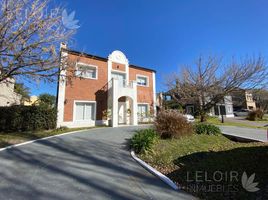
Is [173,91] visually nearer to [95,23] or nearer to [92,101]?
[92,101]

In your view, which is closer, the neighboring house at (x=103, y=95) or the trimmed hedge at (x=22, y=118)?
the trimmed hedge at (x=22, y=118)

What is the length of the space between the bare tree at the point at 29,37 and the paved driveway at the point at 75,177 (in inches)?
170

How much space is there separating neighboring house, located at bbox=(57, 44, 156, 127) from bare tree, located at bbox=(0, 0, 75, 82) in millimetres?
5250

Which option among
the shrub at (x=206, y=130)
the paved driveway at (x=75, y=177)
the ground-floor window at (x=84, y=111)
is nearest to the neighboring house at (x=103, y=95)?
the ground-floor window at (x=84, y=111)

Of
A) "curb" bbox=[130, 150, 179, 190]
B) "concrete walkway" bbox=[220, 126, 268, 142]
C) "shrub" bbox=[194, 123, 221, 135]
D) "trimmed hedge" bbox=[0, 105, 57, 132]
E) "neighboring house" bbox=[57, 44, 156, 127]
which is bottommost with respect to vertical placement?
"curb" bbox=[130, 150, 179, 190]

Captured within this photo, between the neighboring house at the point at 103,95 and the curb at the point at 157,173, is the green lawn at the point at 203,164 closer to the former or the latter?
the curb at the point at 157,173

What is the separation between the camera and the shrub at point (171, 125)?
8.92 metres

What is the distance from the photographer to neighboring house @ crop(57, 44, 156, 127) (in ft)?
52.0

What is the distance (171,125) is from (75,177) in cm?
589

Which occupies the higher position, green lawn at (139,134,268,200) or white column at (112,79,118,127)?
white column at (112,79,118,127)

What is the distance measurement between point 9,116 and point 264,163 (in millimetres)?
15760

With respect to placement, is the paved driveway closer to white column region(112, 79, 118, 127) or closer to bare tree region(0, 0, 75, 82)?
bare tree region(0, 0, 75, 82)

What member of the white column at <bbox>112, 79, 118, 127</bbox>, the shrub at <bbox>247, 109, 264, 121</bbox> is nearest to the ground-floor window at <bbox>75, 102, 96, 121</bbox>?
the white column at <bbox>112, 79, 118, 127</bbox>

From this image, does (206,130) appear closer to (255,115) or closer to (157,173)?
(157,173)
